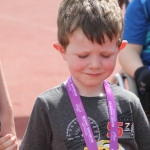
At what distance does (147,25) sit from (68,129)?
198cm

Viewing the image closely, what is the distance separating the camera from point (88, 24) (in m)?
2.71

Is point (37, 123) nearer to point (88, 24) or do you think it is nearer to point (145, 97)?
point (88, 24)

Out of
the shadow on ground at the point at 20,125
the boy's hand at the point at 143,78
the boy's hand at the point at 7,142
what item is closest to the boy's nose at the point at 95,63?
the boy's hand at the point at 7,142

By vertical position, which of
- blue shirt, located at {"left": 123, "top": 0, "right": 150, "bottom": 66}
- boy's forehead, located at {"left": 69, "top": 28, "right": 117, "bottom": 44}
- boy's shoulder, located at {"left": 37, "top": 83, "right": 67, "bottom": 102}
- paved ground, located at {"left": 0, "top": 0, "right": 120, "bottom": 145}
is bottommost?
paved ground, located at {"left": 0, "top": 0, "right": 120, "bottom": 145}

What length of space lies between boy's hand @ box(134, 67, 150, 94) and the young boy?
1452 millimetres

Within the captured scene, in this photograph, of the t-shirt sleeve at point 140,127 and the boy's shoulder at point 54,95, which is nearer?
the boy's shoulder at point 54,95

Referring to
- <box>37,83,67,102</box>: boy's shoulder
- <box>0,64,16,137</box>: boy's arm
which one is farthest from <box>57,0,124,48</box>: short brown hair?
<box>0,64,16,137</box>: boy's arm

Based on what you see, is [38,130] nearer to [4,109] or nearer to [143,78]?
[4,109]

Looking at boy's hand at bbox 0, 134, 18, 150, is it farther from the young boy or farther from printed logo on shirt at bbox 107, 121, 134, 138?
printed logo on shirt at bbox 107, 121, 134, 138

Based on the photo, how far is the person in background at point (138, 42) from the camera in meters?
4.44

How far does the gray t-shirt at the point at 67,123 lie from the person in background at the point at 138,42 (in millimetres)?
1560

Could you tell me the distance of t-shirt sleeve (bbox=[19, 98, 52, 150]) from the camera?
2783 mm

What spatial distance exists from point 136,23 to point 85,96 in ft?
6.00

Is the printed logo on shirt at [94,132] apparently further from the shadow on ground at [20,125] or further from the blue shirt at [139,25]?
the shadow on ground at [20,125]
